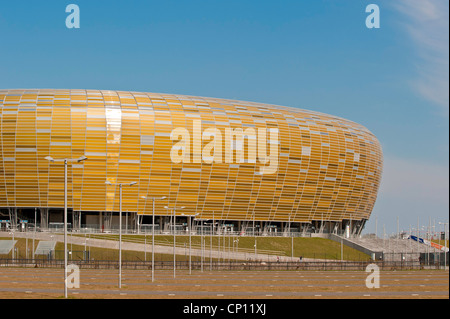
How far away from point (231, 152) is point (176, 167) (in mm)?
11178

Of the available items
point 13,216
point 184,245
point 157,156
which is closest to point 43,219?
point 13,216

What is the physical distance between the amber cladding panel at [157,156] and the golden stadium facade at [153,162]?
7.2 inches

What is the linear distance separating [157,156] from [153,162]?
134cm

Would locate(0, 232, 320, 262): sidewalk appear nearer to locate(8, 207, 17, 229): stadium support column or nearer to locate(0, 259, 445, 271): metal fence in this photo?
locate(8, 207, 17, 229): stadium support column

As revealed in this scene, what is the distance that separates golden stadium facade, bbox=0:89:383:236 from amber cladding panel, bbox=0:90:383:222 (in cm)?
18

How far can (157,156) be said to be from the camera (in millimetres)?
127062

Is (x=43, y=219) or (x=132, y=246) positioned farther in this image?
(x=43, y=219)

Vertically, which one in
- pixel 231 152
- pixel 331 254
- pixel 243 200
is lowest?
pixel 331 254

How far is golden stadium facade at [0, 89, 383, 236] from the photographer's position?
405 feet

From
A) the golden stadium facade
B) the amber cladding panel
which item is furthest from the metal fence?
the amber cladding panel

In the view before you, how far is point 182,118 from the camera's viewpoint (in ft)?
424

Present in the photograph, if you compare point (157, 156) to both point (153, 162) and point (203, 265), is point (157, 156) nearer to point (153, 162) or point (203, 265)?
point (153, 162)
